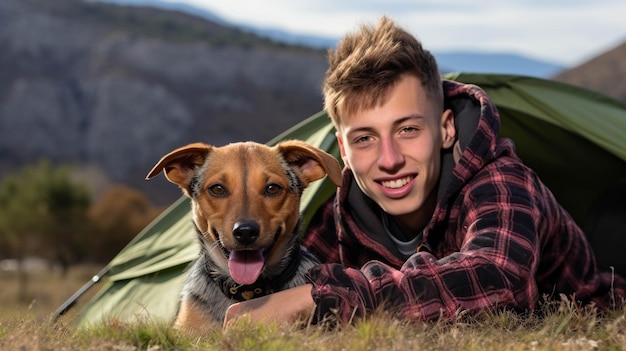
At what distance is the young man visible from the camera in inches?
138

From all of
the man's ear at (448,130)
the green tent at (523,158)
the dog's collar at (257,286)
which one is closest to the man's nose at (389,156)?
the man's ear at (448,130)

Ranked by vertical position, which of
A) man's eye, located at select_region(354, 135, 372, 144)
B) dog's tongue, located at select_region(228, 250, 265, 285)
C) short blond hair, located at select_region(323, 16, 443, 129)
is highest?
short blond hair, located at select_region(323, 16, 443, 129)

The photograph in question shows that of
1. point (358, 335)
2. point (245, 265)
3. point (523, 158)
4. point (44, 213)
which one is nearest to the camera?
point (358, 335)

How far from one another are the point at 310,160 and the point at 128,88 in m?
81.2

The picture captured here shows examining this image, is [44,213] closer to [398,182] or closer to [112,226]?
[112,226]

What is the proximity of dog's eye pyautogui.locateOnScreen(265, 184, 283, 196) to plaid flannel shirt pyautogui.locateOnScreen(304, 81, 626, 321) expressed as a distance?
0.64 m

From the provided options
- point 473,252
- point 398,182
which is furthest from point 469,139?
point 473,252

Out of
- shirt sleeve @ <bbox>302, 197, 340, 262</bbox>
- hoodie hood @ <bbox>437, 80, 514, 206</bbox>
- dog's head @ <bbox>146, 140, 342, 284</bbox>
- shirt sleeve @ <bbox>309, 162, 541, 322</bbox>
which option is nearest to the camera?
shirt sleeve @ <bbox>309, 162, 541, 322</bbox>

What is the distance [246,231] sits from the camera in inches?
152

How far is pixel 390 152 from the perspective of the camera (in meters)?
4.46

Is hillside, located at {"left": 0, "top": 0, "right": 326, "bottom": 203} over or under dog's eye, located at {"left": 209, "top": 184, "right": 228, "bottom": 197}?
under

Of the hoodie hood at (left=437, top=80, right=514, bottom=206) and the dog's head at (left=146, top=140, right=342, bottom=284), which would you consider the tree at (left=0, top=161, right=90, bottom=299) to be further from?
the hoodie hood at (left=437, top=80, right=514, bottom=206)

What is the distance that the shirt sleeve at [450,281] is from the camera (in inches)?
134

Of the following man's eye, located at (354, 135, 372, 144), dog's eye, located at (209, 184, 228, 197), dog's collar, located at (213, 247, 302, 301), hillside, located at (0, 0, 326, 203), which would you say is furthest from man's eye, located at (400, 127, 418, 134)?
hillside, located at (0, 0, 326, 203)
